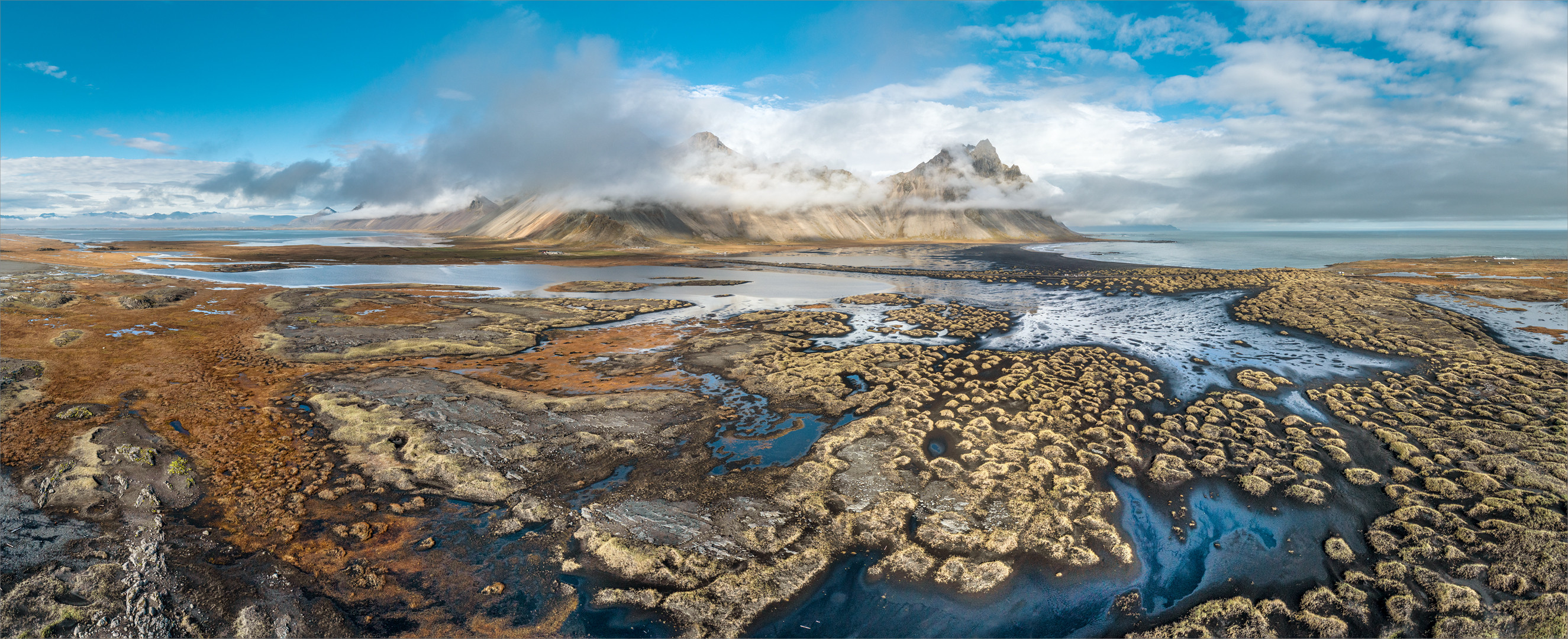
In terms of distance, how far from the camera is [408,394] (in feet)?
82.6

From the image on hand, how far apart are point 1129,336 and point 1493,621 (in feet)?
108

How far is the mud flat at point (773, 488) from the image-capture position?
41.2ft

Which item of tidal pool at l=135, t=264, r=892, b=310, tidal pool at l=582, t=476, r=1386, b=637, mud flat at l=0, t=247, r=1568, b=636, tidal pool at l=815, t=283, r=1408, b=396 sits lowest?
tidal pool at l=582, t=476, r=1386, b=637

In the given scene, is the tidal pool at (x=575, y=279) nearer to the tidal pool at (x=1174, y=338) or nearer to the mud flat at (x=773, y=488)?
the tidal pool at (x=1174, y=338)

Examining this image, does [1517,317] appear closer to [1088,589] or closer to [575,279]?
[1088,589]

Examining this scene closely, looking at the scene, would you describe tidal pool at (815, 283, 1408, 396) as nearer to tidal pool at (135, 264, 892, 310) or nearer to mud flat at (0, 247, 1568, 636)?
mud flat at (0, 247, 1568, 636)

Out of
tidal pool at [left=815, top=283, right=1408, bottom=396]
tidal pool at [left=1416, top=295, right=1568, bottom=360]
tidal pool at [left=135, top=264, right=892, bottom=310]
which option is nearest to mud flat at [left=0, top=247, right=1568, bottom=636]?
tidal pool at [left=815, top=283, right=1408, bottom=396]

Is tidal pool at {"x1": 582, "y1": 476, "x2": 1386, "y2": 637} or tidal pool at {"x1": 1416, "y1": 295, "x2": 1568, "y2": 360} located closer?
tidal pool at {"x1": 582, "y1": 476, "x2": 1386, "y2": 637}

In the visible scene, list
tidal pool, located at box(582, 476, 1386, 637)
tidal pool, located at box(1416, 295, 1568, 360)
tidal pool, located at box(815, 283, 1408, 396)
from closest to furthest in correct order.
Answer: tidal pool, located at box(582, 476, 1386, 637) → tidal pool, located at box(815, 283, 1408, 396) → tidal pool, located at box(1416, 295, 1568, 360)

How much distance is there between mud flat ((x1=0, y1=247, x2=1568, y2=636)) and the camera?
41.2ft

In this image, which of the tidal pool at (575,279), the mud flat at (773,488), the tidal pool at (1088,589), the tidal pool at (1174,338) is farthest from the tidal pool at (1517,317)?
the tidal pool at (575,279)

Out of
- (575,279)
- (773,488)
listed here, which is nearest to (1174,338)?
(773,488)

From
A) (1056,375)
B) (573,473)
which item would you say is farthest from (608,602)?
(1056,375)

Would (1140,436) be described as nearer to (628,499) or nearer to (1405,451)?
(1405,451)
